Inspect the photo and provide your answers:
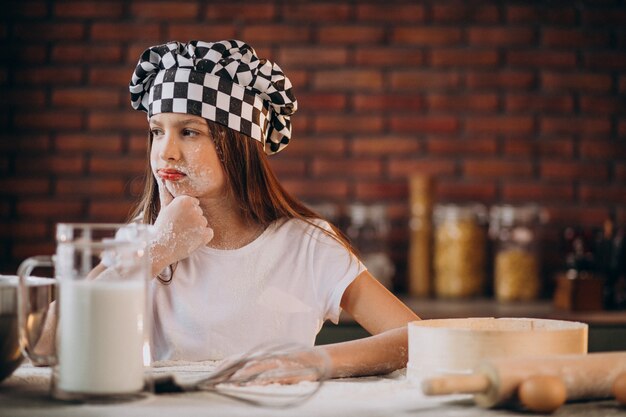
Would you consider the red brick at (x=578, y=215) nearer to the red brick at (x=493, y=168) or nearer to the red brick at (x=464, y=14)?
the red brick at (x=493, y=168)

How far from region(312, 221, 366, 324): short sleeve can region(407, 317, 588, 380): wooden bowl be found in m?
0.64

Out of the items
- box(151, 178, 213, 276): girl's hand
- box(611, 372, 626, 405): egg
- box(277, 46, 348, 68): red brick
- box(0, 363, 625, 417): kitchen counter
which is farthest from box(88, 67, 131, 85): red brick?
box(611, 372, 626, 405): egg

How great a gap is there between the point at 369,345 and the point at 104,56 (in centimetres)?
206

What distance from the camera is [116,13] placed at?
2.96 meters

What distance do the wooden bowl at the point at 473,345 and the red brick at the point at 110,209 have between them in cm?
210

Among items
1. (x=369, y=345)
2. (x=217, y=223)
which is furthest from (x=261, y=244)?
(x=369, y=345)

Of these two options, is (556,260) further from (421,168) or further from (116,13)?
(116,13)

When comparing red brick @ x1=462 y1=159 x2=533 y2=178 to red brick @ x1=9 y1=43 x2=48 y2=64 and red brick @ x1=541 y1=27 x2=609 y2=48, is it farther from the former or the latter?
red brick @ x1=9 y1=43 x2=48 y2=64

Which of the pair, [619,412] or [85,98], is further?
[85,98]

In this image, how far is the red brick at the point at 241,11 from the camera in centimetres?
294

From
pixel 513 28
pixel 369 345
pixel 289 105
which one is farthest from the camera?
pixel 513 28

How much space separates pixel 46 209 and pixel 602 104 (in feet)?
5.95

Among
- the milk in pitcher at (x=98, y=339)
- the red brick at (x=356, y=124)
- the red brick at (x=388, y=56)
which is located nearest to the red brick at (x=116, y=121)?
the red brick at (x=356, y=124)

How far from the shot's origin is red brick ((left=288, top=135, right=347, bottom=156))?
2.95 meters
